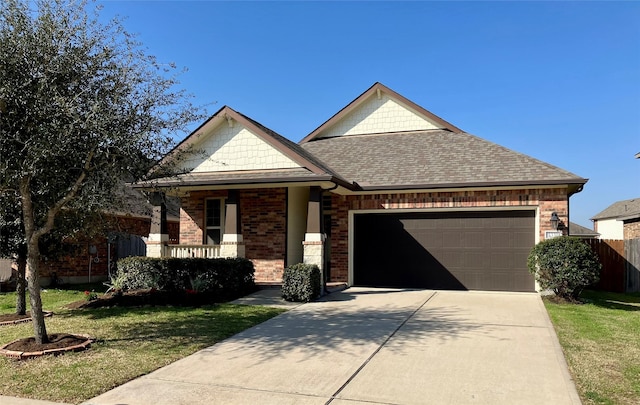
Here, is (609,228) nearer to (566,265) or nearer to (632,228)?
(632,228)

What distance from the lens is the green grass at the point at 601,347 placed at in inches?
213

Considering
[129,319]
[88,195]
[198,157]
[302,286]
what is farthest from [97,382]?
[198,157]

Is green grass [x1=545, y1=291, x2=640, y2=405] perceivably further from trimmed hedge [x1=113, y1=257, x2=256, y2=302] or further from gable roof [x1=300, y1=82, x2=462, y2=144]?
gable roof [x1=300, y1=82, x2=462, y2=144]

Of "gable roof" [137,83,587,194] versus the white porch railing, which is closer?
"gable roof" [137,83,587,194]

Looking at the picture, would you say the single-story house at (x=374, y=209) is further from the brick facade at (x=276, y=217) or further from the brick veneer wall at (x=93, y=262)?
the brick veneer wall at (x=93, y=262)

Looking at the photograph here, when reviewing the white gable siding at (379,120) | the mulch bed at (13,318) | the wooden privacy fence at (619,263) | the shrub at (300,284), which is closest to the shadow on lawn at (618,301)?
the wooden privacy fence at (619,263)

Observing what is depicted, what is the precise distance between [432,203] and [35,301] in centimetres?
1037

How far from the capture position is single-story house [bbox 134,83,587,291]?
13281mm

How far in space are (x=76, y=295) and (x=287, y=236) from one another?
6.07 meters

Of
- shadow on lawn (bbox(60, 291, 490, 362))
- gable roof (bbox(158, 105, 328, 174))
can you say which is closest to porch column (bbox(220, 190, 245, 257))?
gable roof (bbox(158, 105, 328, 174))

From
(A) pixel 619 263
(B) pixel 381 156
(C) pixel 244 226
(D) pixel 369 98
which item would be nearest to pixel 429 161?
(B) pixel 381 156

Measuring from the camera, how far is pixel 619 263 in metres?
15.9

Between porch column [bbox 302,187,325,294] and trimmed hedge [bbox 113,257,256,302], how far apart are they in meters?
2.05

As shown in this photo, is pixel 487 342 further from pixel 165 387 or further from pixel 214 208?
pixel 214 208
